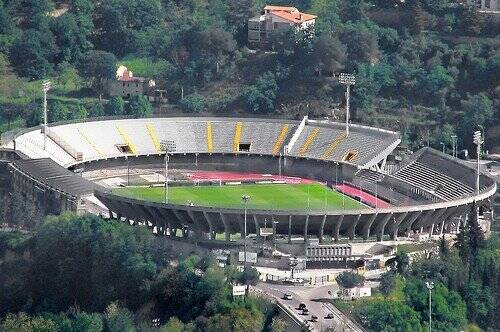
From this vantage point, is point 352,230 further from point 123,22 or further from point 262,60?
point 123,22

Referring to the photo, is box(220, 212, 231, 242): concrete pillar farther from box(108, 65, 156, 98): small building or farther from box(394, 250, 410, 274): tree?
box(108, 65, 156, 98): small building

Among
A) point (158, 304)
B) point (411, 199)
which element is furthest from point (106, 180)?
point (158, 304)

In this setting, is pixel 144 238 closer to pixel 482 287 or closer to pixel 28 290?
pixel 28 290

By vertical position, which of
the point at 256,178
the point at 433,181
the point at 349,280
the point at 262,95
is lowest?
the point at 256,178

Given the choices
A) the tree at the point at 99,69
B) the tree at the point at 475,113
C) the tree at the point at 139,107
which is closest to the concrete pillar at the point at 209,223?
Answer: the tree at the point at 475,113

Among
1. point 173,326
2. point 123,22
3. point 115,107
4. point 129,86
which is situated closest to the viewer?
point 173,326

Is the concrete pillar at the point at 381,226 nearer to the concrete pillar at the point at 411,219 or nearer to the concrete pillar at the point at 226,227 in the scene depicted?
the concrete pillar at the point at 411,219

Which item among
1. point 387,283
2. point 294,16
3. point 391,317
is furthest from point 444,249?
point 294,16

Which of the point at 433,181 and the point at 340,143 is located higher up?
the point at 340,143
